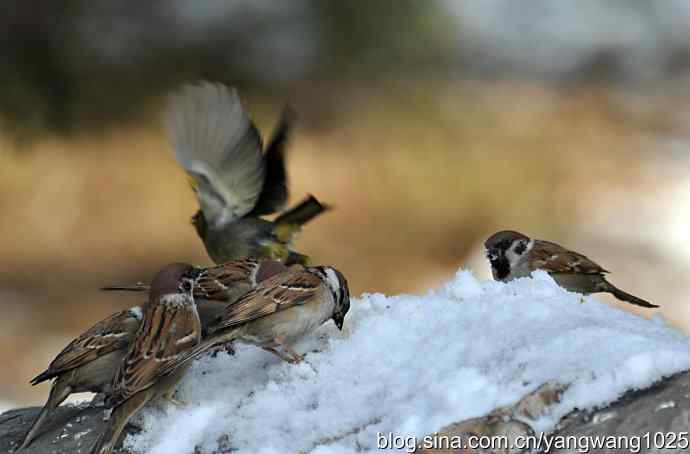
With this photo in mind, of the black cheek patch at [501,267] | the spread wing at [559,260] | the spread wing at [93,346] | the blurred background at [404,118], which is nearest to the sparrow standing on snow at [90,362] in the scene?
the spread wing at [93,346]

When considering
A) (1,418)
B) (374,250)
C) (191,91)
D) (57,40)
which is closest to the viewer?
(1,418)

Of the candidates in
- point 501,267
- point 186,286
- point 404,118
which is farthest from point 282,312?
point 404,118

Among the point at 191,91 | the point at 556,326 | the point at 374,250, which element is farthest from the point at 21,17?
the point at 556,326

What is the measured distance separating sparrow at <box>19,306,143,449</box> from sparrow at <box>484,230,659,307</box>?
41.4 inches

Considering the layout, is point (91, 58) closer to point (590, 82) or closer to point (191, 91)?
point (191, 91)

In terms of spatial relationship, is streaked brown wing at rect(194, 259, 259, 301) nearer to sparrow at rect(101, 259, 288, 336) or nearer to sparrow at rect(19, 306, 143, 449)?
sparrow at rect(101, 259, 288, 336)

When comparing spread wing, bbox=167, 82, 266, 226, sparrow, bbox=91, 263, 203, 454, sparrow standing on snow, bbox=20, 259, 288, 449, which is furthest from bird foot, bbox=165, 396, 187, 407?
spread wing, bbox=167, 82, 266, 226

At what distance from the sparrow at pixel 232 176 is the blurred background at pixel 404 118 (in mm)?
154

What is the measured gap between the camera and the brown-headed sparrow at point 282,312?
2.69 metres

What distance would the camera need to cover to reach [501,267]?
3305 mm

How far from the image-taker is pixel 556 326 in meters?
2.38

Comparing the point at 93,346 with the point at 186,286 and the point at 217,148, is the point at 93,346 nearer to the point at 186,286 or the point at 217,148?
the point at 186,286

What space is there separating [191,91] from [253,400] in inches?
57.7

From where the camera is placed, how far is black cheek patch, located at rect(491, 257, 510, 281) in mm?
3287
